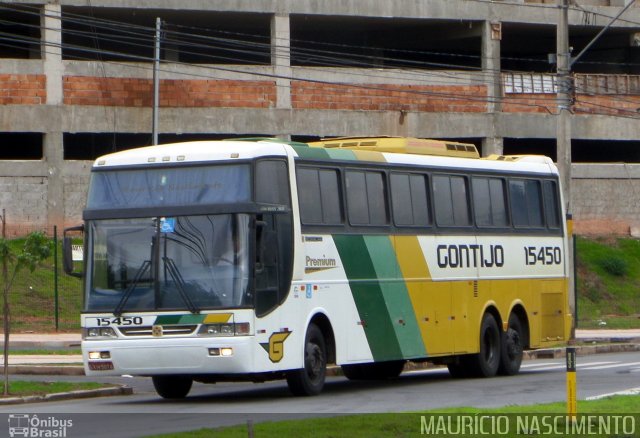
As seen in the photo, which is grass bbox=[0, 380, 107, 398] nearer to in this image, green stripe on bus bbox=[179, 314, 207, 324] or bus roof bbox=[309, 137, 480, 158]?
green stripe on bus bbox=[179, 314, 207, 324]

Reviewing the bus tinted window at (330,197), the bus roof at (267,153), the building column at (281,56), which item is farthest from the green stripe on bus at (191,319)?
the building column at (281,56)

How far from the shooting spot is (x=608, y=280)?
46.8 metres

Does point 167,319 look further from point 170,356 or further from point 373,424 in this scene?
point 373,424

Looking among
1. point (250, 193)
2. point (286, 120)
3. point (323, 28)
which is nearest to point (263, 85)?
point (286, 120)

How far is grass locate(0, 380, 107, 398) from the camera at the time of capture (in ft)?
61.5

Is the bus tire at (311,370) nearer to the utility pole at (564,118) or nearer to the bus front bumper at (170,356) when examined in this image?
the bus front bumper at (170,356)

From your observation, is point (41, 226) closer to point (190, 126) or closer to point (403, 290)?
point (190, 126)

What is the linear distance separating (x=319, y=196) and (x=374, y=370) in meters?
4.61

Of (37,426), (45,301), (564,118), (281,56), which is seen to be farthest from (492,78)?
(37,426)

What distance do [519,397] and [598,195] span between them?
112 ft

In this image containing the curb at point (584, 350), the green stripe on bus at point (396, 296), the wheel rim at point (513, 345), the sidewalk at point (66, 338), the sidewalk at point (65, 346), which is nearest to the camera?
the green stripe on bus at point (396, 296)

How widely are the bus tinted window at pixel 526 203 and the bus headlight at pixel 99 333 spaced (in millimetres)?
8953

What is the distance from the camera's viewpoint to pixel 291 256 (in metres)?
18.0

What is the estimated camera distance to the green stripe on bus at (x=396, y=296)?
65.8ft
